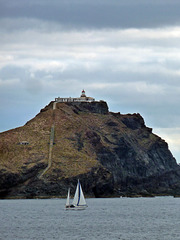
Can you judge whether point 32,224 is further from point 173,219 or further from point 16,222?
point 173,219

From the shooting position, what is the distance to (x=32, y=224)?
13712 centimetres

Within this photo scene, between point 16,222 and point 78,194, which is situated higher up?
point 78,194

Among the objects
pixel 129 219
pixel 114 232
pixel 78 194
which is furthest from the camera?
pixel 78 194

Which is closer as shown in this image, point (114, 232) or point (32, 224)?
point (114, 232)

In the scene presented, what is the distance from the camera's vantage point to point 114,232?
119 m

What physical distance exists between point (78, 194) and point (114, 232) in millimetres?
67686

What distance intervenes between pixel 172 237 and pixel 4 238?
31307 mm

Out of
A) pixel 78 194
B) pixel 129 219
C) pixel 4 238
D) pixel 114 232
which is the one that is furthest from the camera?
pixel 78 194

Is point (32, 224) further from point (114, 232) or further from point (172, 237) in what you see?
point (172, 237)

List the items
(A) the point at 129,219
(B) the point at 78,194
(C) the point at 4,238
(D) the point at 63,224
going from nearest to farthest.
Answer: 1. (C) the point at 4,238
2. (D) the point at 63,224
3. (A) the point at 129,219
4. (B) the point at 78,194

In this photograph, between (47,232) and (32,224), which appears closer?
(47,232)

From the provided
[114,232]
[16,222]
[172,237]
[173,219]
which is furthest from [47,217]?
[172,237]

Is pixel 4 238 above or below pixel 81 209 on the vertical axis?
below

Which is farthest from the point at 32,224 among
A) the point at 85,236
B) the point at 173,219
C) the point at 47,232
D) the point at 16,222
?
the point at 173,219
